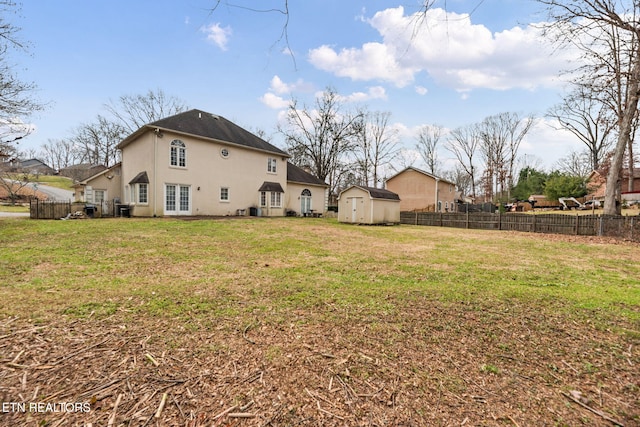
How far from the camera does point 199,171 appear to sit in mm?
18734

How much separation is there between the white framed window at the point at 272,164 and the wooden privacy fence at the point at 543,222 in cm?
1135

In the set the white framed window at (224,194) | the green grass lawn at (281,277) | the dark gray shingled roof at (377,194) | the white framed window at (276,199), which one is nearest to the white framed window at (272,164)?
the white framed window at (276,199)

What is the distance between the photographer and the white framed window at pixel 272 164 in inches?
902

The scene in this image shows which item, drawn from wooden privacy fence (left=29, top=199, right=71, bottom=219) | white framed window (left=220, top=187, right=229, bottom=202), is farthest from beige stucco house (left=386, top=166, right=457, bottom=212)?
wooden privacy fence (left=29, top=199, right=71, bottom=219)

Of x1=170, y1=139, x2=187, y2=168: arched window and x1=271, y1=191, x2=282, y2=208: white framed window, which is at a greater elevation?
x1=170, y1=139, x2=187, y2=168: arched window

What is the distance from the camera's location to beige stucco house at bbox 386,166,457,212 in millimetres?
26227

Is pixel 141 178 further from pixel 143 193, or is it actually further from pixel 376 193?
pixel 376 193

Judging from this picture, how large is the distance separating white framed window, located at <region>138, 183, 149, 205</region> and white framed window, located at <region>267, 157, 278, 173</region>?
8989 mm

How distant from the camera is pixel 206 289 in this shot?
4.18 m

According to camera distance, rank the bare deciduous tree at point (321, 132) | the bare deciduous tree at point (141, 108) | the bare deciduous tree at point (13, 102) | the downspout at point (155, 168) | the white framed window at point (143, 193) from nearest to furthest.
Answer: the bare deciduous tree at point (13, 102)
the downspout at point (155, 168)
the white framed window at point (143, 193)
the bare deciduous tree at point (141, 108)
the bare deciduous tree at point (321, 132)

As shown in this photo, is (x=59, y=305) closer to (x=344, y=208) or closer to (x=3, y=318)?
(x=3, y=318)

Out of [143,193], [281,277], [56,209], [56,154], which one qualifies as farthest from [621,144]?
[56,154]

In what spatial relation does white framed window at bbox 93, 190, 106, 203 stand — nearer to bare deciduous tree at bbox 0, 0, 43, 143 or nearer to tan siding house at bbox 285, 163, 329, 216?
bare deciduous tree at bbox 0, 0, 43, 143

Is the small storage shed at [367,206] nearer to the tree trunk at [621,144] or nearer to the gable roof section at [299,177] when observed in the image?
the gable roof section at [299,177]
